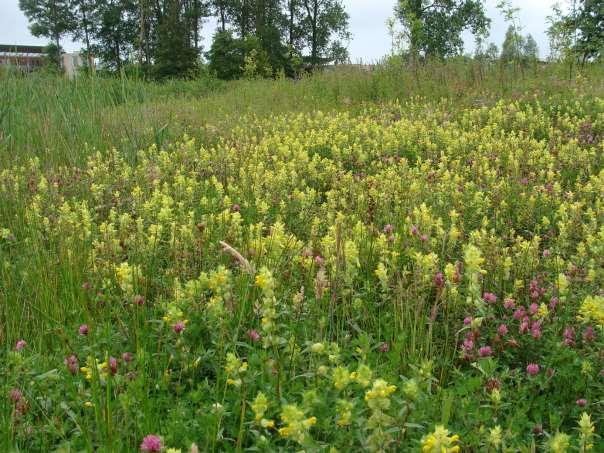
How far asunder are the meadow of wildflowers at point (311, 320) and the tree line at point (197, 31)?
2173 cm

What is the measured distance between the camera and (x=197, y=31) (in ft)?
161

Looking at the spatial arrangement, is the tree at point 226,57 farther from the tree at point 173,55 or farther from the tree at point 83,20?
the tree at point 83,20

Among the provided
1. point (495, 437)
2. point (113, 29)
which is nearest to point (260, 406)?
point (495, 437)

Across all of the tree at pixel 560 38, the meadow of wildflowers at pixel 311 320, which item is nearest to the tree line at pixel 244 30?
the tree at pixel 560 38

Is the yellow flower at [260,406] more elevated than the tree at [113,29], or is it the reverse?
the tree at [113,29]

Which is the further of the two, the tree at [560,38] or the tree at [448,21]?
the tree at [448,21]

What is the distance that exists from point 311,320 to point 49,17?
63502mm

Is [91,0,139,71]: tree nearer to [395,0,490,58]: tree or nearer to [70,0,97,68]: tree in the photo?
[70,0,97,68]: tree

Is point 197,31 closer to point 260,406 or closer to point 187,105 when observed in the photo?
point 187,105

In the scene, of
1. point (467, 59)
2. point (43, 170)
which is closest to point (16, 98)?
point (43, 170)

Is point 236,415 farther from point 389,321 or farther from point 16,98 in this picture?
point 16,98

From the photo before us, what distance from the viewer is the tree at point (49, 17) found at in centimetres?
5766

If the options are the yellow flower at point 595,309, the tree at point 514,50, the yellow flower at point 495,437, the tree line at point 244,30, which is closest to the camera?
the yellow flower at point 495,437

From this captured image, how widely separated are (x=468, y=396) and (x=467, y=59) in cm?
1253
